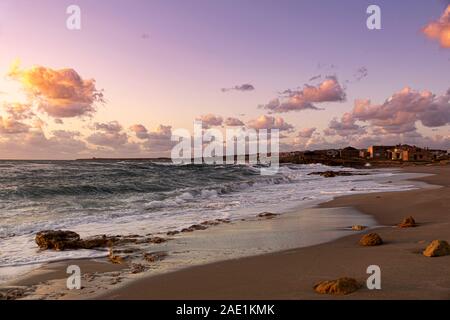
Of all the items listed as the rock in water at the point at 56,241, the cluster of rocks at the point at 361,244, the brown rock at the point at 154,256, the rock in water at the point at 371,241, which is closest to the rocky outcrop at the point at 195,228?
the brown rock at the point at 154,256

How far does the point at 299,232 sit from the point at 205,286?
486cm

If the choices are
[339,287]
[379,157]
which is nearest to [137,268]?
[339,287]

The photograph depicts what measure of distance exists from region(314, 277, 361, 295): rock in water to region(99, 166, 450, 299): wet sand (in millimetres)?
87

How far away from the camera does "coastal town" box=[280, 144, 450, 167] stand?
8378 cm

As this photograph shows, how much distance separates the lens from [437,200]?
15844mm

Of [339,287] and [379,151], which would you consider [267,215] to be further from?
[379,151]

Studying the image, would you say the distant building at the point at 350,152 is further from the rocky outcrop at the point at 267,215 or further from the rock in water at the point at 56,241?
the rock in water at the point at 56,241

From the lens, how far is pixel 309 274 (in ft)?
19.8

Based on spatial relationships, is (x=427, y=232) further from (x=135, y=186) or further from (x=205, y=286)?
(x=135, y=186)

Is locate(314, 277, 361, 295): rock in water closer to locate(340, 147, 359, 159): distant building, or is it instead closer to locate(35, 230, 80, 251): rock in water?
locate(35, 230, 80, 251): rock in water

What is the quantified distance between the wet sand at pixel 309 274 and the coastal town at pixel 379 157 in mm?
72897

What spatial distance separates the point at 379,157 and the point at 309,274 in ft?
388
